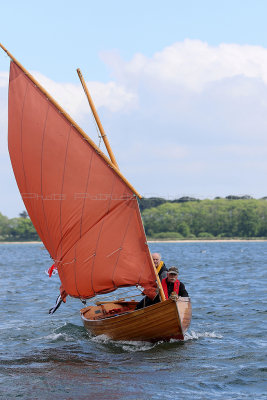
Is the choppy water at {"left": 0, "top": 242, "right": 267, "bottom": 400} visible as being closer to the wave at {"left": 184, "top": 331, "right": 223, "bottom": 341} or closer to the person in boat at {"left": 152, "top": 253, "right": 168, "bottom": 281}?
the wave at {"left": 184, "top": 331, "right": 223, "bottom": 341}

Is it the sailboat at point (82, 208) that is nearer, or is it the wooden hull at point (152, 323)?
the wooden hull at point (152, 323)

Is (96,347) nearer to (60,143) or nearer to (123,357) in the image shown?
(123,357)

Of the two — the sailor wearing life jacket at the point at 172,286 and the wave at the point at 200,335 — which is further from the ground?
the sailor wearing life jacket at the point at 172,286

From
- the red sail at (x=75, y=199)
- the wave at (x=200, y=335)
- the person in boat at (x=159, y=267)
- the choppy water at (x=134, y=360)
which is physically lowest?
the choppy water at (x=134, y=360)

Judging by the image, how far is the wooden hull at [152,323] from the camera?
16453mm

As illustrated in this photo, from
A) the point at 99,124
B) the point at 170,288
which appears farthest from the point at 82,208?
the point at 170,288

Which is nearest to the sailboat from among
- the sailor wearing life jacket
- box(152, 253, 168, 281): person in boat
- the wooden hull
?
the wooden hull

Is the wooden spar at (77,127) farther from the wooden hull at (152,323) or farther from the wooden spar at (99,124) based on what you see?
the wooden hull at (152,323)

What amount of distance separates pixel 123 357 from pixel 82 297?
3.61 meters

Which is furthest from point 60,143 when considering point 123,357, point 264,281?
point 264,281

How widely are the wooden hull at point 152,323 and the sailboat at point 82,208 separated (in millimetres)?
27

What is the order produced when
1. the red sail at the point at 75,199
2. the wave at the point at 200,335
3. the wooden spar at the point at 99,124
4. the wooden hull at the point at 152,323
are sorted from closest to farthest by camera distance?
the wooden hull at the point at 152,323, the red sail at the point at 75,199, the wooden spar at the point at 99,124, the wave at the point at 200,335

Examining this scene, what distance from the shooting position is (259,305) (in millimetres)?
25656

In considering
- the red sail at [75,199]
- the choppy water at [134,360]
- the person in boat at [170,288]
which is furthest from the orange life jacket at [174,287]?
the choppy water at [134,360]
